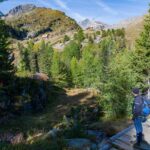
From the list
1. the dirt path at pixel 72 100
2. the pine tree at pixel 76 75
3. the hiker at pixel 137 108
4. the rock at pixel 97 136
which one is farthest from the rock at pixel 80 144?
the pine tree at pixel 76 75

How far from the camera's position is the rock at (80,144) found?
1070 cm

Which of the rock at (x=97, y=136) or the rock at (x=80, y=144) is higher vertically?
the rock at (x=80, y=144)

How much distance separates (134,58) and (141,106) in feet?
106

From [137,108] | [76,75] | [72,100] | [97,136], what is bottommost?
[72,100]

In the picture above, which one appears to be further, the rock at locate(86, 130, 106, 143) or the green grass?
the rock at locate(86, 130, 106, 143)

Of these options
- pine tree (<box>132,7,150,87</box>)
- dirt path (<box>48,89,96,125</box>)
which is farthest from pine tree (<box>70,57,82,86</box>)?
pine tree (<box>132,7,150,87</box>)

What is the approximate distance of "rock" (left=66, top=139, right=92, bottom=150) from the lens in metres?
10.7

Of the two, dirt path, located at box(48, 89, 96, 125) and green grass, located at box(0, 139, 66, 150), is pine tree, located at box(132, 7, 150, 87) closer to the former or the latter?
dirt path, located at box(48, 89, 96, 125)

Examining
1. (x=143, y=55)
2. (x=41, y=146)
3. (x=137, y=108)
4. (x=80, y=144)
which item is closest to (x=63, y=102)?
(x=143, y=55)

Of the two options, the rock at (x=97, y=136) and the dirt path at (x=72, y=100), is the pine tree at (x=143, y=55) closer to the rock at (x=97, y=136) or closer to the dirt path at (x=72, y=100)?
the dirt path at (x=72, y=100)

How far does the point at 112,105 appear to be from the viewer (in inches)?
1048

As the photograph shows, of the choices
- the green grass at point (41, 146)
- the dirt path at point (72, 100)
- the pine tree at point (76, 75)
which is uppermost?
the green grass at point (41, 146)

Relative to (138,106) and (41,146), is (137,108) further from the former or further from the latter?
(41,146)

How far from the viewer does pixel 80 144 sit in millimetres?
11234
